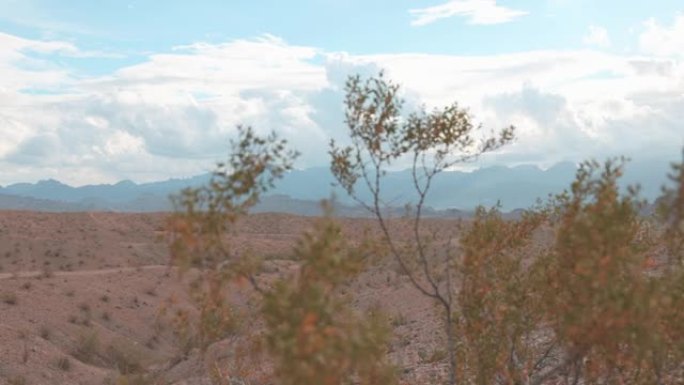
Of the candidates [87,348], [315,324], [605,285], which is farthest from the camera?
[87,348]

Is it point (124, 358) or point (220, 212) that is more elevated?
point (220, 212)

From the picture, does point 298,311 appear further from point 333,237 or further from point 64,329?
point 64,329

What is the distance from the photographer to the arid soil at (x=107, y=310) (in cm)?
2730

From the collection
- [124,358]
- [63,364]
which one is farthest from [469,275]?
[124,358]

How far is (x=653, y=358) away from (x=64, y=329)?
31.3m

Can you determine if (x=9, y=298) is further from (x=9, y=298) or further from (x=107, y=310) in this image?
(x=107, y=310)

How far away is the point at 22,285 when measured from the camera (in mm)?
39875

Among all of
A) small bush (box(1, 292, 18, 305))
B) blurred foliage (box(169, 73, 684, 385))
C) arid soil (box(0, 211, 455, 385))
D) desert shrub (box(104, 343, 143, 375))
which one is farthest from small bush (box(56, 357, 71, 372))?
blurred foliage (box(169, 73, 684, 385))

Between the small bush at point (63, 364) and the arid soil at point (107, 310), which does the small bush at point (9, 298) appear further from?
the small bush at point (63, 364)

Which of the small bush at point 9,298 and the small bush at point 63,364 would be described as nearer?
the small bush at point 63,364

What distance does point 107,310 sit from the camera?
39719mm

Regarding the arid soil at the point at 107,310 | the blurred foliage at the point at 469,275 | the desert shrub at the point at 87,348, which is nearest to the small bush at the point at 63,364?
the arid soil at the point at 107,310

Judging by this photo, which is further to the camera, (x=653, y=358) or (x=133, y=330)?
(x=133, y=330)

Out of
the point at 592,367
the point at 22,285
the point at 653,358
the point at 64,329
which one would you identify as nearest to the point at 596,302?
the point at 592,367
